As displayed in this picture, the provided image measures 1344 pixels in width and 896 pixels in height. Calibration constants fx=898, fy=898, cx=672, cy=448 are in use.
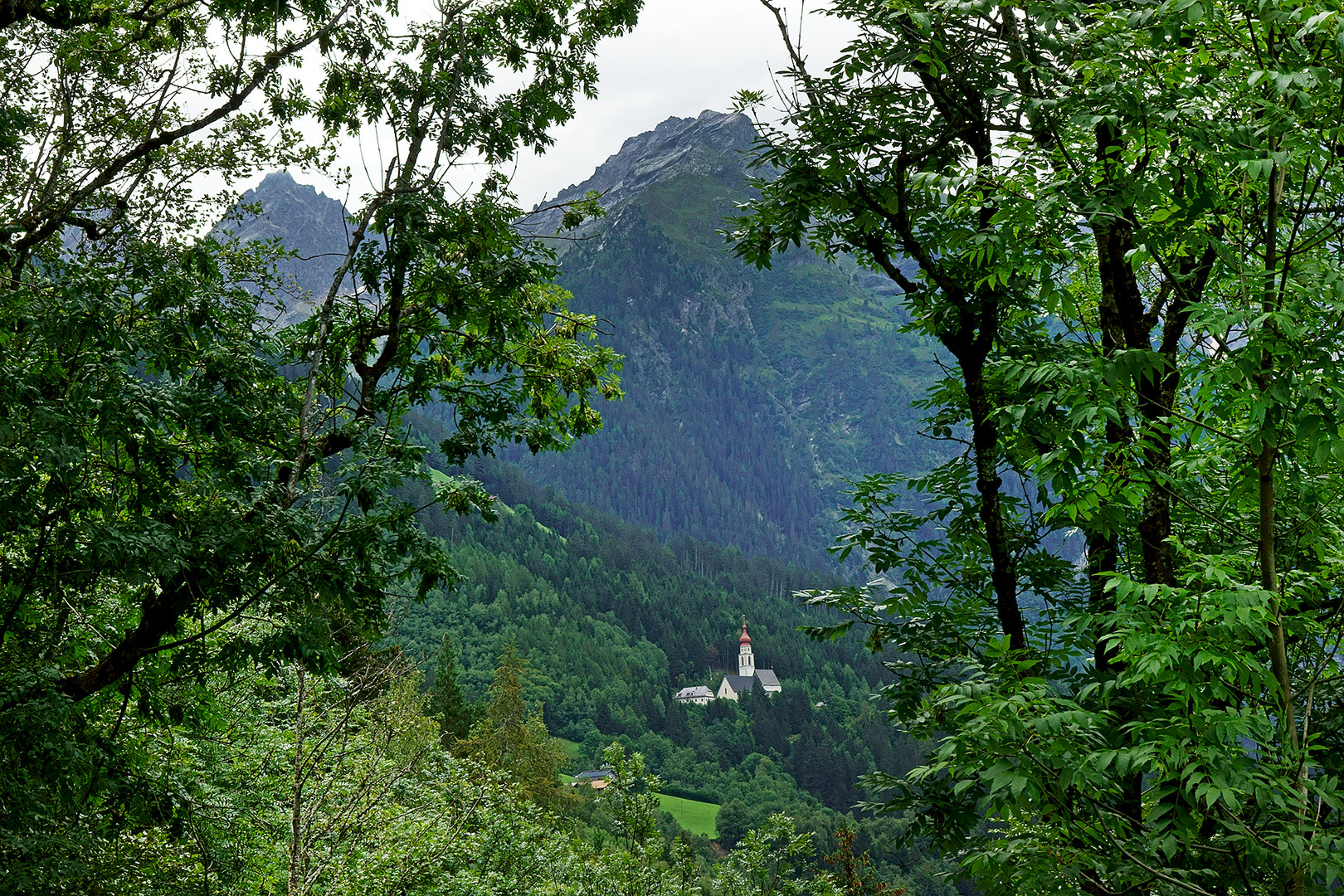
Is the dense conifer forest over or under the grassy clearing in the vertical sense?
over

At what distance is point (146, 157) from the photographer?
9750mm

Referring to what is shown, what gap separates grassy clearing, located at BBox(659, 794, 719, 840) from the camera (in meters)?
95.0

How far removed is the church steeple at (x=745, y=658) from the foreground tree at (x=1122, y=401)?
146074 millimetres

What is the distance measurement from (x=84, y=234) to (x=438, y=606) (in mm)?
120638

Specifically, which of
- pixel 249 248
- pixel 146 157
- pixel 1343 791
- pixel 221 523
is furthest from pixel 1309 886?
pixel 146 157

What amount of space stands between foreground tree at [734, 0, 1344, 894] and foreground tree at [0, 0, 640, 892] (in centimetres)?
313

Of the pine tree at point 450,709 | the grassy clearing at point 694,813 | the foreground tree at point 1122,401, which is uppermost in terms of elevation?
the foreground tree at point 1122,401

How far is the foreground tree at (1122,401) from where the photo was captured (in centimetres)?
464

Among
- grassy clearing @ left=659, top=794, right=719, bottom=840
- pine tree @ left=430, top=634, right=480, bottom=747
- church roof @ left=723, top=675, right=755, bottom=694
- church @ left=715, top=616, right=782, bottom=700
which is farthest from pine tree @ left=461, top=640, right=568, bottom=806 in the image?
church roof @ left=723, top=675, right=755, bottom=694

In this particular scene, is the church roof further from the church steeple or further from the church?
the church steeple

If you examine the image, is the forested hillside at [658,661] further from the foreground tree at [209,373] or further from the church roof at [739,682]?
the foreground tree at [209,373]

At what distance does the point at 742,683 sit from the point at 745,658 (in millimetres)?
5946

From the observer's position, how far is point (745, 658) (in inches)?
5969

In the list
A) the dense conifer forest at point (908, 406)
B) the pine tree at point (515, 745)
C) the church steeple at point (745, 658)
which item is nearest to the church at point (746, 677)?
the church steeple at point (745, 658)
